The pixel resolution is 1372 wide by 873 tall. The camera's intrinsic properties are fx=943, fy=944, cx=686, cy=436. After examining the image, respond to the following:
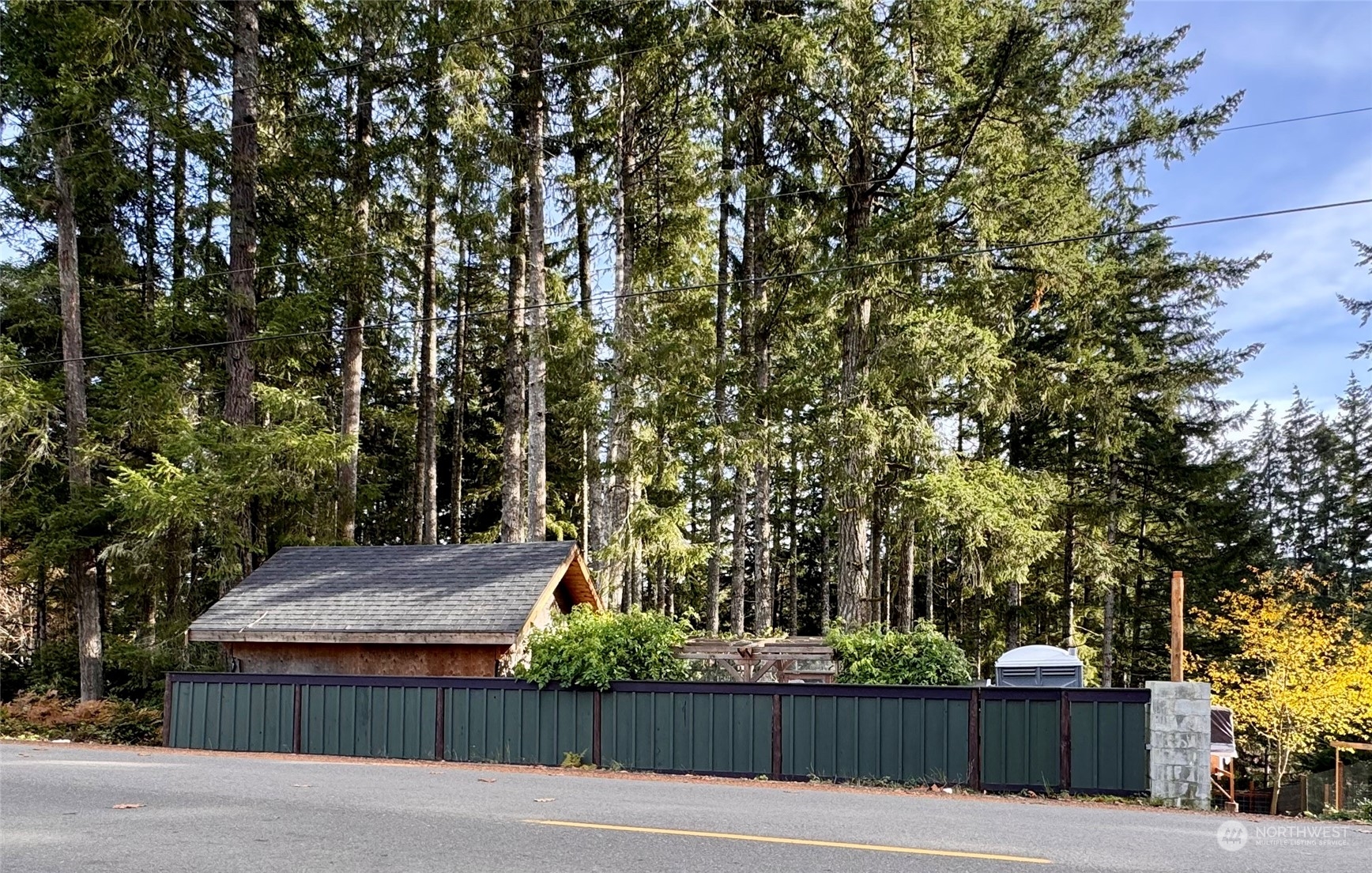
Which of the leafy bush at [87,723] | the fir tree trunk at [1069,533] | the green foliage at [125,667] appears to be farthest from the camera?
the fir tree trunk at [1069,533]

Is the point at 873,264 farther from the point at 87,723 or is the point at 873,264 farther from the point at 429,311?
the point at 87,723

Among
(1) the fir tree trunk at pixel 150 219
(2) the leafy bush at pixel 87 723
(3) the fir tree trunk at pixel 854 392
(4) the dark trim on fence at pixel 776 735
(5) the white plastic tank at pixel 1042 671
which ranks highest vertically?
(1) the fir tree trunk at pixel 150 219

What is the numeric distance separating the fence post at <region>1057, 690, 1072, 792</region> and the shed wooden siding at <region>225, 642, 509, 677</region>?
8881 mm

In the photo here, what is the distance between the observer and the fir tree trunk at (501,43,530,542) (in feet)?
67.2

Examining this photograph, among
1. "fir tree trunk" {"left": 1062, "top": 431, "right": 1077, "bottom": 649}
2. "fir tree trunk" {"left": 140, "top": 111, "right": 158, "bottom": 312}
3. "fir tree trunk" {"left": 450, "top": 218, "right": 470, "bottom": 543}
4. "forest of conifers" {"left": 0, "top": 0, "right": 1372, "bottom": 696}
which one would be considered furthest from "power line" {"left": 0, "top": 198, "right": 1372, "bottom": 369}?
"fir tree trunk" {"left": 1062, "top": 431, "right": 1077, "bottom": 649}

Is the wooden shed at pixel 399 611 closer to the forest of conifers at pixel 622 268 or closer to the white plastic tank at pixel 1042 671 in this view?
the forest of conifers at pixel 622 268

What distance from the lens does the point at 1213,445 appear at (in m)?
27.3

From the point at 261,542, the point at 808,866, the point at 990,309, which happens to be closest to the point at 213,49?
the point at 261,542

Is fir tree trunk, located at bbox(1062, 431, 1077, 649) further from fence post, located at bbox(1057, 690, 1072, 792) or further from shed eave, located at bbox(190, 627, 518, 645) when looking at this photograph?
shed eave, located at bbox(190, 627, 518, 645)

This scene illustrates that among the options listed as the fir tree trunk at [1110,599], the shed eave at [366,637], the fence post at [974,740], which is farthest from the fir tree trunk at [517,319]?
the fir tree trunk at [1110,599]

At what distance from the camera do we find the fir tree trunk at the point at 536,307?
19484 mm

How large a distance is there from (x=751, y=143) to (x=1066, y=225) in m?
6.49

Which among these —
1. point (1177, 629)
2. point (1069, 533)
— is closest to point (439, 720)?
point (1177, 629)

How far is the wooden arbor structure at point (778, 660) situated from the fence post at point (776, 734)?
4.36ft
